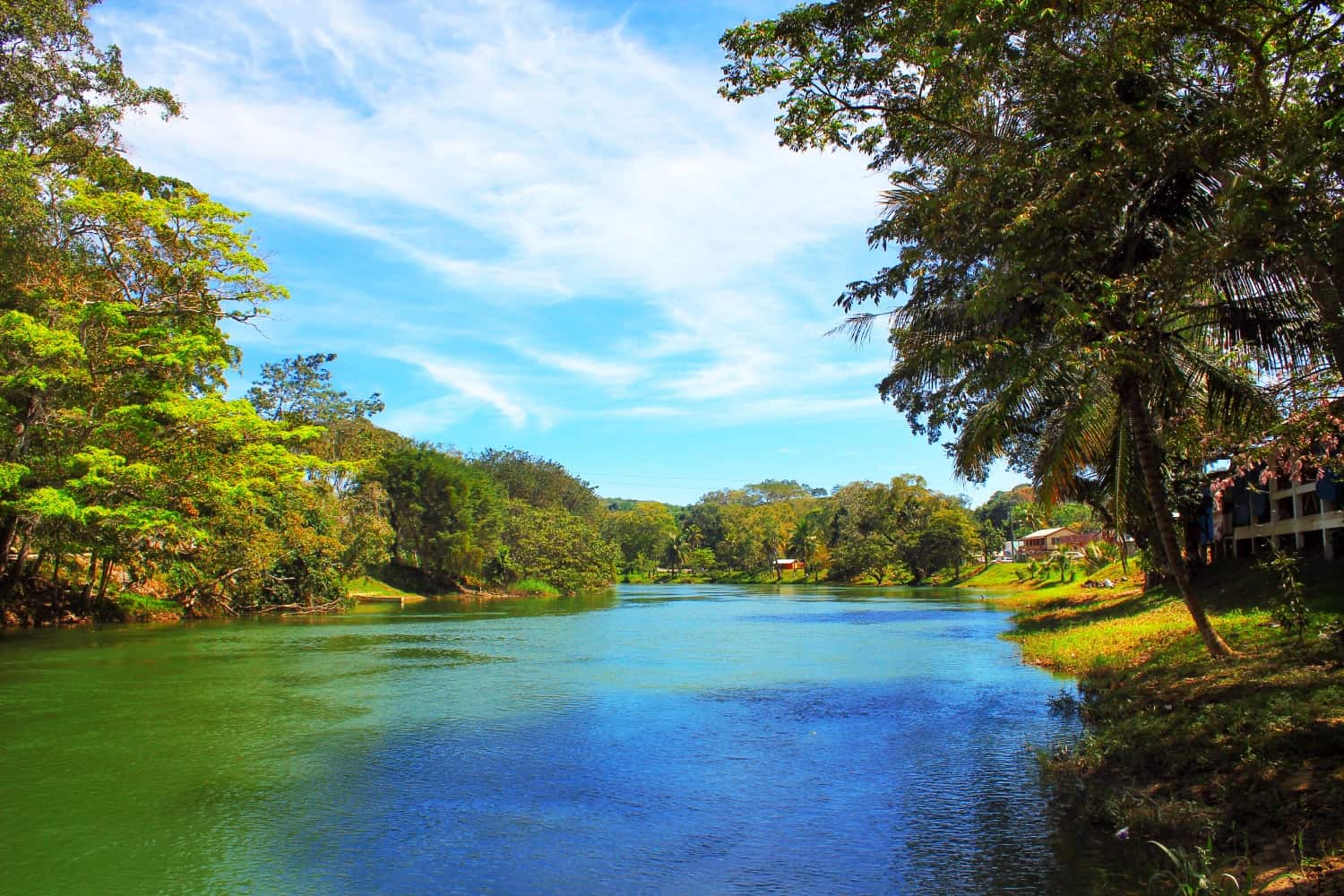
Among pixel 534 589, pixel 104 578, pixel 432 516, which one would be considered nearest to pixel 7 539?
pixel 104 578

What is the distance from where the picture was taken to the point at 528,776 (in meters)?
9.46

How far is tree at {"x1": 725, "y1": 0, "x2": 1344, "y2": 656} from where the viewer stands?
21.5ft

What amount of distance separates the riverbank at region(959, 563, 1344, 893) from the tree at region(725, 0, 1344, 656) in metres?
3.29

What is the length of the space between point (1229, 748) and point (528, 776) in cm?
687

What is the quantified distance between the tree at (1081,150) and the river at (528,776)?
399cm

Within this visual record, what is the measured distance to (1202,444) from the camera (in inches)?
427

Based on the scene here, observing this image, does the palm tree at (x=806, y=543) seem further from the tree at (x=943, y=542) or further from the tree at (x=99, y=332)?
the tree at (x=99, y=332)

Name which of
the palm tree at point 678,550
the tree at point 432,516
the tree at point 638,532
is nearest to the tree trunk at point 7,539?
the tree at point 432,516

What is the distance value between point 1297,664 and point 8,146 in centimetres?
3040

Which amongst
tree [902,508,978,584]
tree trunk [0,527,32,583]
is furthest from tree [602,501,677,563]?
tree trunk [0,527,32,583]

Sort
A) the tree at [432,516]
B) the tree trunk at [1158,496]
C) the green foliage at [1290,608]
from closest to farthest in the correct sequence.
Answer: the green foliage at [1290,608] < the tree trunk at [1158,496] < the tree at [432,516]

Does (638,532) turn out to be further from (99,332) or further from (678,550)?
(99,332)

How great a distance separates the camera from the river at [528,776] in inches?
260

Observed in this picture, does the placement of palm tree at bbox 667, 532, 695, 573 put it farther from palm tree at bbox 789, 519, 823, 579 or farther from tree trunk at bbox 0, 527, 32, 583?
tree trunk at bbox 0, 527, 32, 583
